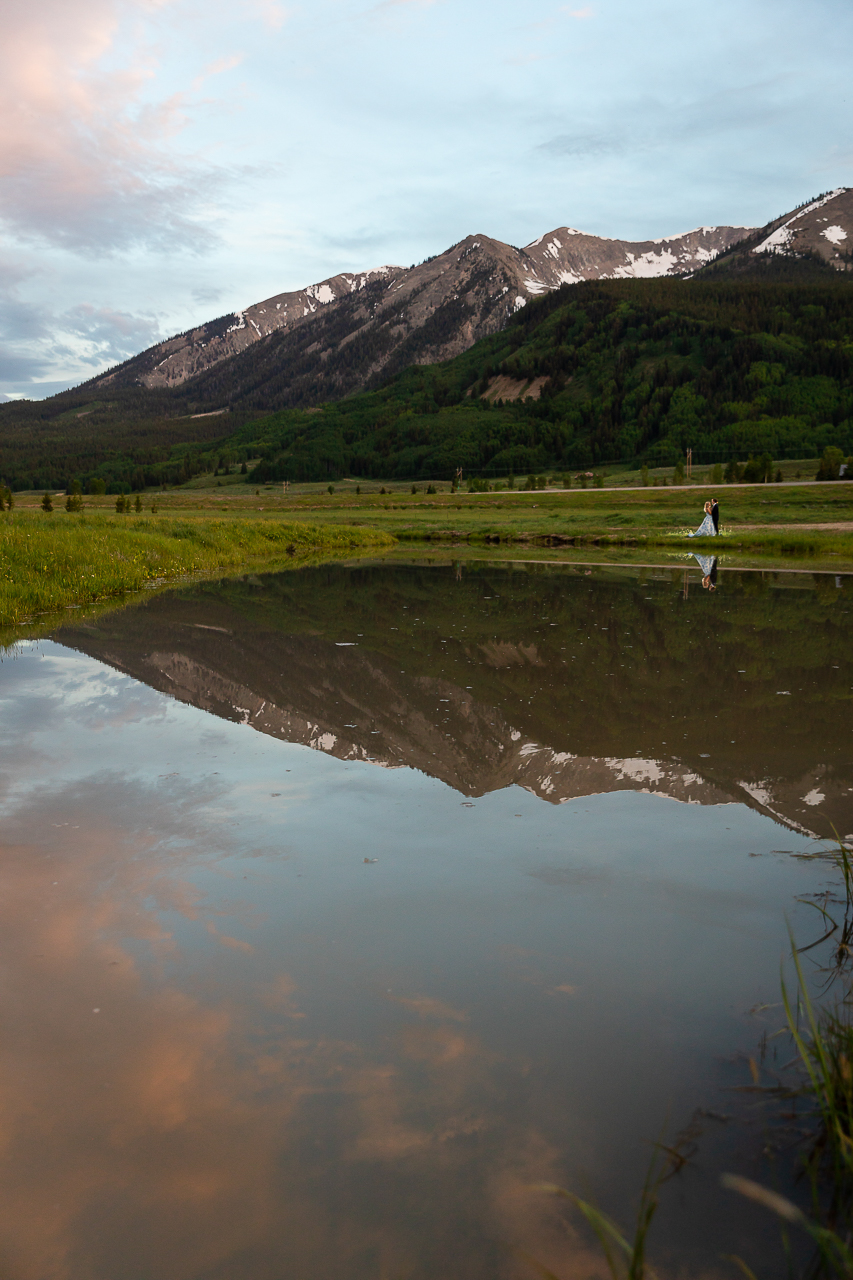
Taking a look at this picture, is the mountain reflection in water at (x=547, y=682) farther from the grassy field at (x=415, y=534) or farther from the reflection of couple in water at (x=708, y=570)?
the grassy field at (x=415, y=534)

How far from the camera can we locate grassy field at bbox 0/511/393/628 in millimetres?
20000

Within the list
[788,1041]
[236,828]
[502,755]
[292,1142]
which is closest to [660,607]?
[502,755]

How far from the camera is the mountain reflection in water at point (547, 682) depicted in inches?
308

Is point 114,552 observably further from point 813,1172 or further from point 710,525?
point 710,525

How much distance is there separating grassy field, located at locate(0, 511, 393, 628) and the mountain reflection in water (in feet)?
7.66

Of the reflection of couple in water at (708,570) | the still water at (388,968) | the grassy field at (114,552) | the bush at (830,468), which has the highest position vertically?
the bush at (830,468)

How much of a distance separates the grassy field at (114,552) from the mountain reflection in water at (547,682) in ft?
7.66

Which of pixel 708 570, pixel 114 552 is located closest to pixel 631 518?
pixel 708 570

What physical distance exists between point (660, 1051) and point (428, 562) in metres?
33.9

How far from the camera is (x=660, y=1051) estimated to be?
3.64 meters

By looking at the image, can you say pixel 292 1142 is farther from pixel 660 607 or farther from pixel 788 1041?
pixel 660 607

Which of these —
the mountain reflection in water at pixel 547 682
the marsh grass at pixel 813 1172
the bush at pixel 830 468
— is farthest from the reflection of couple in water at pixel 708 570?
the bush at pixel 830 468

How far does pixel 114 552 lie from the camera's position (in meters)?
26.4

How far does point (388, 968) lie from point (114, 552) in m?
24.7
